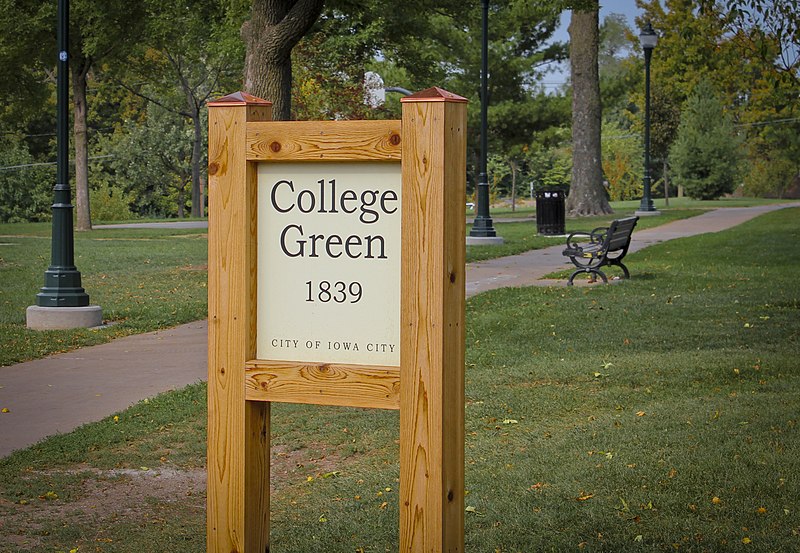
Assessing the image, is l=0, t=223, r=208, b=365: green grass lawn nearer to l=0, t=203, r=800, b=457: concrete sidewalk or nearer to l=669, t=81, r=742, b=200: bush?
l=0, t=203, r=800, b=457: concrete sidewalk

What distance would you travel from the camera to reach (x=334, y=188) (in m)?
4.19

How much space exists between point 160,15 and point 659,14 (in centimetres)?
3073

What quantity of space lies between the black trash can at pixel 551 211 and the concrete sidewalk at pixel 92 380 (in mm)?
15084

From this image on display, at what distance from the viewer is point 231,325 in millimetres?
4312

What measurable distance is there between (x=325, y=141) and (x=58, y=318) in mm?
9376

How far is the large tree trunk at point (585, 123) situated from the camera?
3781 centimetres

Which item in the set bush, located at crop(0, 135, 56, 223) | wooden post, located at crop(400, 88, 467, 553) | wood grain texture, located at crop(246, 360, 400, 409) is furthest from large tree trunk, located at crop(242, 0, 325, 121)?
bush, located at crop(0, 135, 56, 223)

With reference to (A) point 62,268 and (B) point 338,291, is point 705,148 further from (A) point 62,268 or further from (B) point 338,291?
(B) point 338,291

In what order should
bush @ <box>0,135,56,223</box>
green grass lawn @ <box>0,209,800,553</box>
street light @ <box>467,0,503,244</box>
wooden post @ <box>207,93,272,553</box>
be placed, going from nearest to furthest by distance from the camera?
wooden post @ <box>207,93,272,553</box>, green grass lawn @ <box>0,209,800,553</box>, street light @ <box>467,0,503,244</box>, bush @ <box>0,135,56,223</box>

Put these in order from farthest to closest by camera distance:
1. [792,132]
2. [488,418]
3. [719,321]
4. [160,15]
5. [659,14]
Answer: [792,132] < [659,14] < [160,15] < [719,321] < [488,418]

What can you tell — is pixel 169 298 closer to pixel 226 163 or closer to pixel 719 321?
pixel 719 321

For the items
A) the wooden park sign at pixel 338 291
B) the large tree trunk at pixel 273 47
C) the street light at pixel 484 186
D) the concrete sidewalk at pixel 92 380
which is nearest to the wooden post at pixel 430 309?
the wooden park sign at pixel 338 291

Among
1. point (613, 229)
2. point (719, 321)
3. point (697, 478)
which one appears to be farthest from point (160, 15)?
point (697, 478)

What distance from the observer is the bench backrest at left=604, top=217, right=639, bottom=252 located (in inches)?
623
